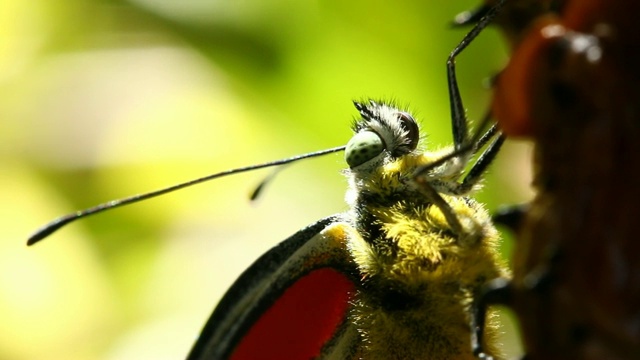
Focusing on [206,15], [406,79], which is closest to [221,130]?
[206,15]

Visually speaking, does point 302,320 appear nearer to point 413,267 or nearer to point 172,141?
point 413,267

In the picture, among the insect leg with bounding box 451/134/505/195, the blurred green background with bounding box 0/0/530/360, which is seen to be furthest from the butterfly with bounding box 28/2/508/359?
the blurred green background with bounding box 0/0/530/360

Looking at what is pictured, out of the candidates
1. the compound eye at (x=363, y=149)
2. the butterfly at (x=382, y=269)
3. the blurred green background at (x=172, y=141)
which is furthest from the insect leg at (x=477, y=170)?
the blurred green background at (x=172, y=141)

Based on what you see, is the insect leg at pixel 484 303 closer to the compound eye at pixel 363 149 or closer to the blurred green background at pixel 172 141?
the compound eye at pixel 363 149

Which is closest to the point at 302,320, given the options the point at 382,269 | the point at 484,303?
the point at 382,269

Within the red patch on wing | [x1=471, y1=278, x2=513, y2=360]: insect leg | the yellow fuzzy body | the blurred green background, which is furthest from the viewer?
the blurred green background

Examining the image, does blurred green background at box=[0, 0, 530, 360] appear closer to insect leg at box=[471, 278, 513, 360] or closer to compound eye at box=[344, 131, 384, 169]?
compound eye at box=[344, 131, 384, 169]
